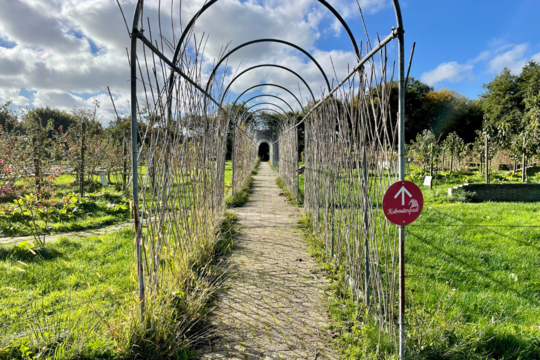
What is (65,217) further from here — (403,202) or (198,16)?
(403,202)

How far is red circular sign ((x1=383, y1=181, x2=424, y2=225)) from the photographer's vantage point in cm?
154

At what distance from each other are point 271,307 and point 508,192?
7941mm

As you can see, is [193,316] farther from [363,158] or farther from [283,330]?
[363,158]

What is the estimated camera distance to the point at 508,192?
7605mm

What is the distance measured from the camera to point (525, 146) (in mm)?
9461

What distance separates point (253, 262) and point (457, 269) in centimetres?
229

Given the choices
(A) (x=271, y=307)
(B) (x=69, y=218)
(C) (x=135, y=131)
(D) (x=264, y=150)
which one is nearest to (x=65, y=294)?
(A) (x=271, y=307)

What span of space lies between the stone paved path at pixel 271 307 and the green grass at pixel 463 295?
0.16 meters

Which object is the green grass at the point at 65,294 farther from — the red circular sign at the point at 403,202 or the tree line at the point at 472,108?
the tree line at the point at 472,108

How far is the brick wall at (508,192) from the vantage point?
7.54 meters

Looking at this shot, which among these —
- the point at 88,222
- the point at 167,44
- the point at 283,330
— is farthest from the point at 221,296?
the point at 88,222

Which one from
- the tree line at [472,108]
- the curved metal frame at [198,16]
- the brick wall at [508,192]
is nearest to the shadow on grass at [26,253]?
the curved metal frame at [198,16]

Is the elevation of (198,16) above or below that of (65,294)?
above

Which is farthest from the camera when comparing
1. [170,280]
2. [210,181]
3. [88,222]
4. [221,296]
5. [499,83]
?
[499,83]
